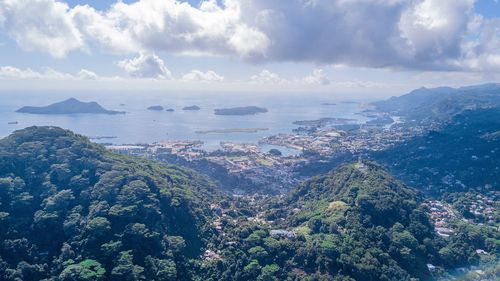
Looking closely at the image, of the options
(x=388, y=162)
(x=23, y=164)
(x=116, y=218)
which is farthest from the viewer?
(x=388, y=162)

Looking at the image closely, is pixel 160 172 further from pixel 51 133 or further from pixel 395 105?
pixel 395 105

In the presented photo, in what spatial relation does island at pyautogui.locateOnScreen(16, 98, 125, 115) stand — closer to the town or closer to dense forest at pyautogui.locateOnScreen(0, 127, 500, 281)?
the town

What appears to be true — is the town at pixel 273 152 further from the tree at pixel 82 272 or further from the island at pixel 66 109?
the island at pixel 66 109

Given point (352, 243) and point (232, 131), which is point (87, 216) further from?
point (232, 131)

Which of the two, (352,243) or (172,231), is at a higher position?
(172,231)

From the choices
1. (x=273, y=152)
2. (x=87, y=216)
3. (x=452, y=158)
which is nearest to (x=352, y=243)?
(x=87, y=216)

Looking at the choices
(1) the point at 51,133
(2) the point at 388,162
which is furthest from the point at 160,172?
(2) the point at 388,162

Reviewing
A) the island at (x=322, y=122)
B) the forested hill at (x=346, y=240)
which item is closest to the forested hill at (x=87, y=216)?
the forested hill at (x=346, y=240)
